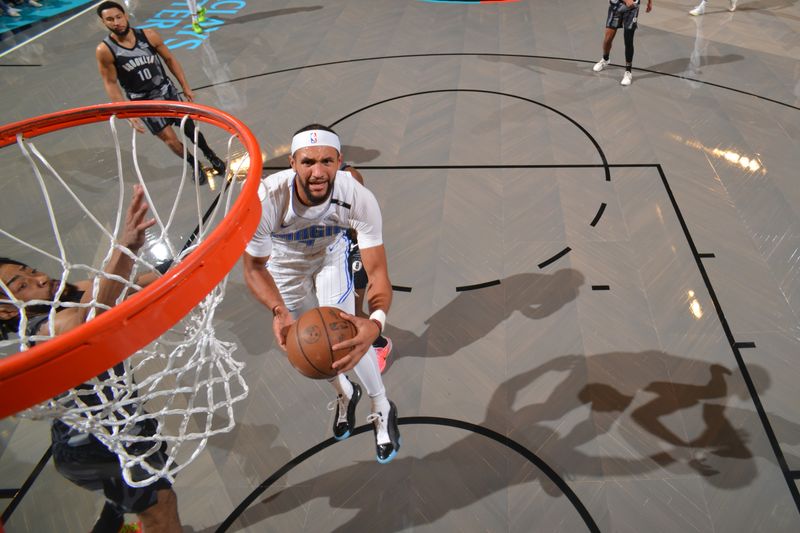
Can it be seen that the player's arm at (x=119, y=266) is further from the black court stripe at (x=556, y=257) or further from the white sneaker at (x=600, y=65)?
the white sneaker at (x=600, y=65)

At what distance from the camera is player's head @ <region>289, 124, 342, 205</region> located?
104 inches

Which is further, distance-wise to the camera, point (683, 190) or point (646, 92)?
point (646, 92)

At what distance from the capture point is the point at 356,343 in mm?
2396

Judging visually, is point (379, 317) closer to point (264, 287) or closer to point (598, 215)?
point (264, 287)

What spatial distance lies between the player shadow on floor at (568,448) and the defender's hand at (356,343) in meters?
0.90

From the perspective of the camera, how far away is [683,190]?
461 centimetres

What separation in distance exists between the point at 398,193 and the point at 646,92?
3.55 m

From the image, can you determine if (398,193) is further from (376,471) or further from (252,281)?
(376,471)

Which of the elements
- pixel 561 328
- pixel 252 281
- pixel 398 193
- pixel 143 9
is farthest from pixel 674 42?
pixel 143 9

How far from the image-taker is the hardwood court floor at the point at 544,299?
278 cm

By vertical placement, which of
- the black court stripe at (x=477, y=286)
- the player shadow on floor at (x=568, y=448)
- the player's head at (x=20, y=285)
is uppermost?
the player's head at (x=20, y=285)

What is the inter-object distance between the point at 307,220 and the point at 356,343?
806 millimetres

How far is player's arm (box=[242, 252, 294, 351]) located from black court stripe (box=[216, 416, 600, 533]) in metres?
0.82

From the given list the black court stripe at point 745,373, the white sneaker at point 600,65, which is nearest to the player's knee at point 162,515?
the black court stripe at point 745,373
